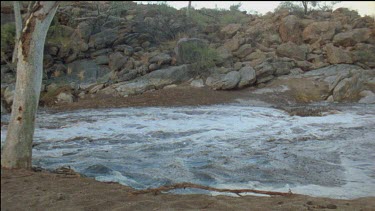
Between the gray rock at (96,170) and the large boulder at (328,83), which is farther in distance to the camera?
the large boulder at (328,83)

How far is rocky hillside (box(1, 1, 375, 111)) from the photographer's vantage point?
12.5m

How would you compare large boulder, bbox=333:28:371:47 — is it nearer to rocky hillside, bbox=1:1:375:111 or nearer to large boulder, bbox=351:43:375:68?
rocky hillside, bbox=1:1:375:111

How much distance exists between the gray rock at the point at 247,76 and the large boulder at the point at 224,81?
0.41ft

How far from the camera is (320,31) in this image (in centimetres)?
1631

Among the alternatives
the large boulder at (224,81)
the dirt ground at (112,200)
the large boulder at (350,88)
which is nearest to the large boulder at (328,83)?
the large boulder at (350,88)

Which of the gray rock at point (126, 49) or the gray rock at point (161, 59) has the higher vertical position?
the gray rock at point (126, 49)

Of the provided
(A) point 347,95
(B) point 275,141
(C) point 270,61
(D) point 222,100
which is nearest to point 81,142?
(B) point 275,141

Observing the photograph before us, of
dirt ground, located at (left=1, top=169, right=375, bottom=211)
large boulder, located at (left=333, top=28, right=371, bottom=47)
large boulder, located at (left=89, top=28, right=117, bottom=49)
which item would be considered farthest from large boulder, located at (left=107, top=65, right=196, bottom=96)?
dirt ground, located at (left=1, top=169, right=375, bottom=211)

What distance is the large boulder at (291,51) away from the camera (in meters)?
15.4

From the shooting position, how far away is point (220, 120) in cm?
934

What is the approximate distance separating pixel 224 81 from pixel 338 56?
3914 mm

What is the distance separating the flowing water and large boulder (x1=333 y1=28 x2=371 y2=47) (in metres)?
4.47

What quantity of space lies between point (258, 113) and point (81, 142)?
185 inches

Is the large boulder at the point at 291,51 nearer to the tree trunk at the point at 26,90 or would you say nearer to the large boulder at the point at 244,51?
the large boulder at the point at 244,51
